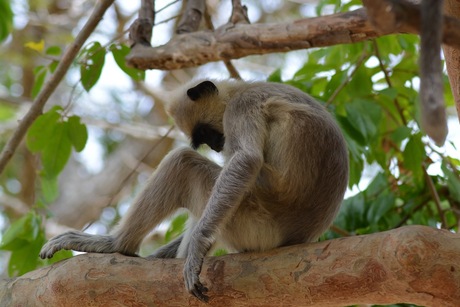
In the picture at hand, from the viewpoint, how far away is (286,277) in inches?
133

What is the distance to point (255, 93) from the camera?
14.0ft

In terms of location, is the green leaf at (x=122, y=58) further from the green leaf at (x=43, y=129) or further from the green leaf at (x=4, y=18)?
the green leaf at (x=4, y=18)

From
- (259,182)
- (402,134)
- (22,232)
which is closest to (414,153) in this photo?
(402,134)

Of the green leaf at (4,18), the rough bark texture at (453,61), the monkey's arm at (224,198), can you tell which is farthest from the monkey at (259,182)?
the green leaf at (4,18)

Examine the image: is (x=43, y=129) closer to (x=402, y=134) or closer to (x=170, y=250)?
(x=170, y=250)

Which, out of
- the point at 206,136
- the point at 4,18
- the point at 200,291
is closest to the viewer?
the point at 200,291

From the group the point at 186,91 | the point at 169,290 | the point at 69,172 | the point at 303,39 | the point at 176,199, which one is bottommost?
the point at 69,172

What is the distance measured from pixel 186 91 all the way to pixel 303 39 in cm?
99

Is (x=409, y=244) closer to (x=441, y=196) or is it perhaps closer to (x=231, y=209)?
(x=231, y=209)

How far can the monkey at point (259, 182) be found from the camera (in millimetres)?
3825

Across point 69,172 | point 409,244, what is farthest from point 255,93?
point 69,172

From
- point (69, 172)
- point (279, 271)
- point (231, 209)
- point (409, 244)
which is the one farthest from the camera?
point (69, 172)

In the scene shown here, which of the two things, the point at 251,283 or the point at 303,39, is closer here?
the point at 251,283

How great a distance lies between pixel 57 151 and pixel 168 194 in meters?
1.22
